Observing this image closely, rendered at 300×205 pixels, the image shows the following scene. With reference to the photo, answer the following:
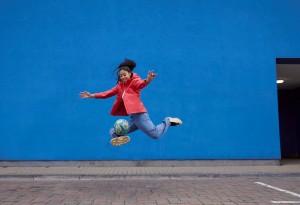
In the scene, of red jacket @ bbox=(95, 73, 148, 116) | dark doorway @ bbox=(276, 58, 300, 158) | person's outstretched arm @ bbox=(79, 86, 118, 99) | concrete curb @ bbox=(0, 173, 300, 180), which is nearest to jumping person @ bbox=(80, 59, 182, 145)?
red jacket @ bbox=(95, 73, 148, 116)

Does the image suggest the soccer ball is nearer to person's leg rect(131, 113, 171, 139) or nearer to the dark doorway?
person's leg rect(131, 113, 171, 139)

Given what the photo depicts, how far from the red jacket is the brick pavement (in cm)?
161

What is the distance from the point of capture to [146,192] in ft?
24.2

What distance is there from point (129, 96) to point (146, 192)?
8.01ft

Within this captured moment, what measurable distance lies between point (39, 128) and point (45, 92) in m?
1.35

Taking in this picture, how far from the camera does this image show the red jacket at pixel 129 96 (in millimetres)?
5875

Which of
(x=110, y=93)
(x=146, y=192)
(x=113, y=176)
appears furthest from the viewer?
(x=113, y=176)

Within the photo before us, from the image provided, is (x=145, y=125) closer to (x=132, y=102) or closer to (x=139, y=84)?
(x=132, y=102)

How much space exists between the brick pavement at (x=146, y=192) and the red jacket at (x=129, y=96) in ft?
5.28

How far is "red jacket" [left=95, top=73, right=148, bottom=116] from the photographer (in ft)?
19.3

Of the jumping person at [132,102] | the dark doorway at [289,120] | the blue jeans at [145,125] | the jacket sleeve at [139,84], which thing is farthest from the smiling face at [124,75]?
the dark doorway at [289,120]

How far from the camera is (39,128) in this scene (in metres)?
13.0

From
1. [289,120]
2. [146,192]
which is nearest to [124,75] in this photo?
[146,192]

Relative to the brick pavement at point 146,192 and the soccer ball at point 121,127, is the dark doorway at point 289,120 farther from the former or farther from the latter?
the soccer ball at point 121,127
